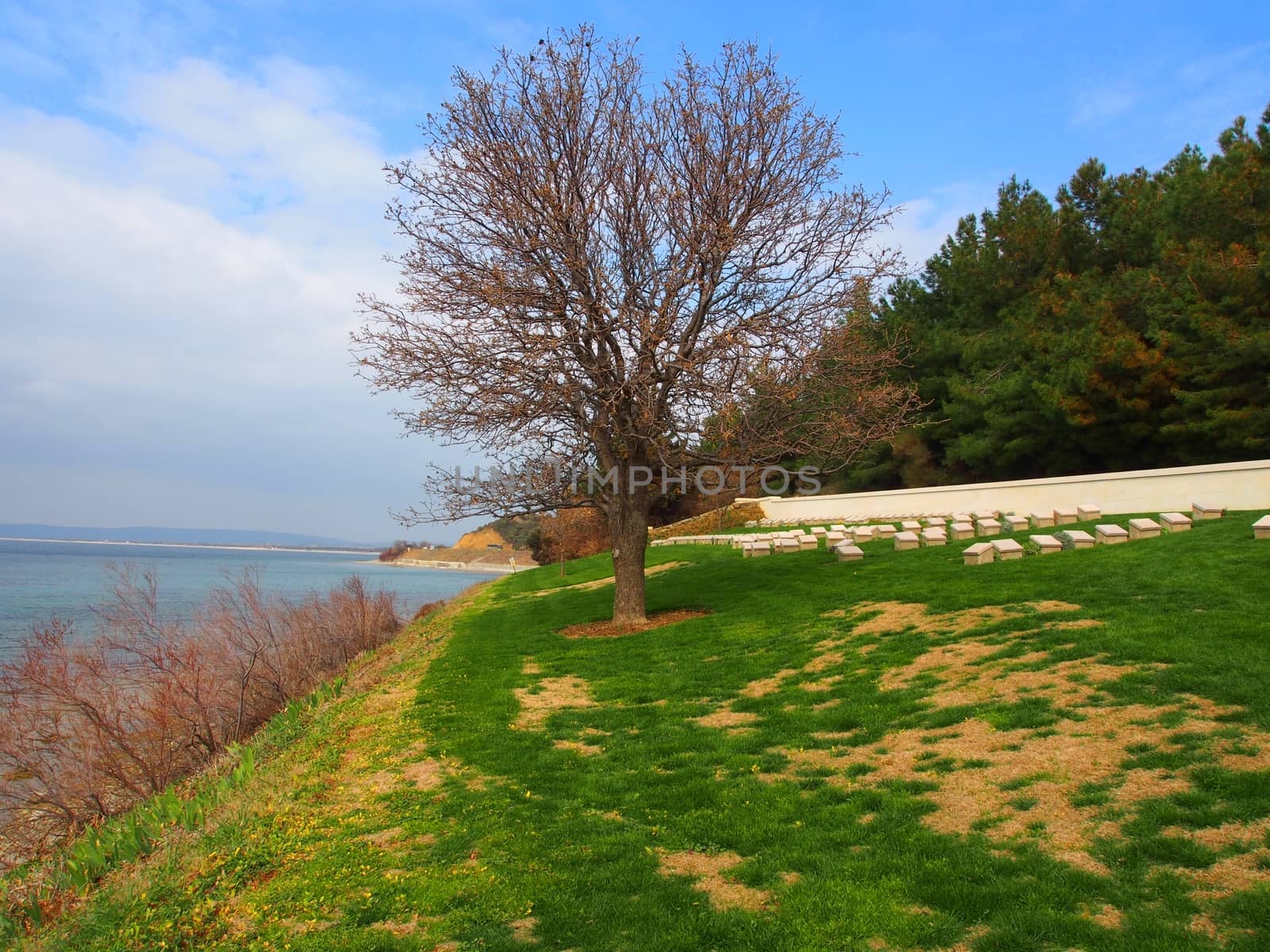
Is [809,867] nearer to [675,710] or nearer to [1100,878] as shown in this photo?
[1100,878]

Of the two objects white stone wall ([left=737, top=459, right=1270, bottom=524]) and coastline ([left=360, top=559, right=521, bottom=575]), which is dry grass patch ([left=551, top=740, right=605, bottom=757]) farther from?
coastline ([left=360, top=559, right=521, bottom=575])

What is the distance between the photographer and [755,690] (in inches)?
336

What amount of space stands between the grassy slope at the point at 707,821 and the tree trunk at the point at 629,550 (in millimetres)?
2816

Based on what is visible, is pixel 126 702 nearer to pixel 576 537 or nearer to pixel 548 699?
pixel 548 699

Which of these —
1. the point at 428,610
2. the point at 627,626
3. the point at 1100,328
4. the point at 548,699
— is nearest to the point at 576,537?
the point at 428,610

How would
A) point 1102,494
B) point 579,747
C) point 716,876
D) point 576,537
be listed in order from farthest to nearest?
point 576,537
point 1102,494
point 579,747
point 716,876

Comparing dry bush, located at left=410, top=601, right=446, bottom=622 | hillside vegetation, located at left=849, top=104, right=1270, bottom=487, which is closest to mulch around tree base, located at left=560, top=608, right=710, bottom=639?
hillside vegetation, located at left=849, top=104, right=1270, bottom=487

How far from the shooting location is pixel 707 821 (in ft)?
17.3

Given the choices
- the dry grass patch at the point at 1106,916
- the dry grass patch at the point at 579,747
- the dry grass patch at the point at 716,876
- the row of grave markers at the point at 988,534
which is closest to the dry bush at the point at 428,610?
the row of grave markers at the point at 988,534

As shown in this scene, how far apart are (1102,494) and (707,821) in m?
16.2

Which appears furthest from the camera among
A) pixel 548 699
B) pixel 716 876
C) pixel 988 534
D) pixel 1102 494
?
pixel 1102 494

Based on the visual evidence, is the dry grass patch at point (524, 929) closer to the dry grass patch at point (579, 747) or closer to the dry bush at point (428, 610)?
the dry grass patch at point (579, 747)

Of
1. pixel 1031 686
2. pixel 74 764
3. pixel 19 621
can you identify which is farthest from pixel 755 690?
pixel 19 621

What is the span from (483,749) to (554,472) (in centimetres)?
589
